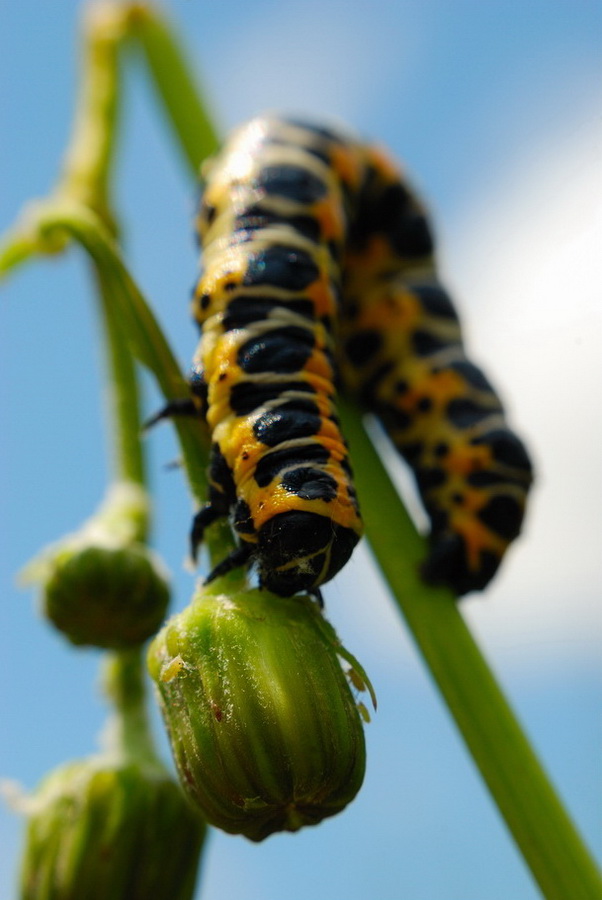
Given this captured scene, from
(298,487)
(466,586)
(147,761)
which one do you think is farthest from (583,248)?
(147,761)

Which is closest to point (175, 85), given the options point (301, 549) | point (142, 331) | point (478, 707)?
point (142, 331)

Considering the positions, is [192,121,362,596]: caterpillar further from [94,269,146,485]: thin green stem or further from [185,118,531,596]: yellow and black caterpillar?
[94,269,146,485]: thin green stem

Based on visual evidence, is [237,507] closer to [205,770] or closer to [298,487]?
[298,487]

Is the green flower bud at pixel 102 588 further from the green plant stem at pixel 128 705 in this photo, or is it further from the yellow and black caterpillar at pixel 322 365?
the yellow and black caterpillar at pixel 322 365

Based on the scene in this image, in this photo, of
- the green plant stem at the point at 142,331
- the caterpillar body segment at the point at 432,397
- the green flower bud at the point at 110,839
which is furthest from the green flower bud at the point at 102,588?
the caterpillar body segment at the point at 432,397

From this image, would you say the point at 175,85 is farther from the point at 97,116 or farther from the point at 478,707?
the point at 478,707
